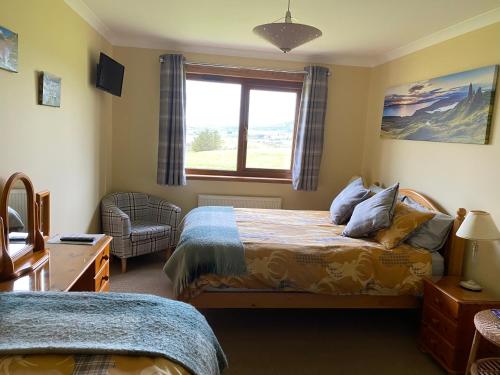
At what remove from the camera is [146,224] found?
4051 millimetres

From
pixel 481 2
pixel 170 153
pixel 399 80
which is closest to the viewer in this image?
pixel 481 2

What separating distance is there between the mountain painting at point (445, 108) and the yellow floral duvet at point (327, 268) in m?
1.02

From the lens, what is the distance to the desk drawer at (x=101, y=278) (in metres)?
2.21

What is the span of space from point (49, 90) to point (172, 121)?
1.69 metres

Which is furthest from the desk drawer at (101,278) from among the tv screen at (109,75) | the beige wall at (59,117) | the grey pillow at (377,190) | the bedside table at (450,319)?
the grey pillow at (377,190)

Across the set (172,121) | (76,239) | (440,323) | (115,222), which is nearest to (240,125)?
(172,121)

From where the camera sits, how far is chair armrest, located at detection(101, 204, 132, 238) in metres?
3.67

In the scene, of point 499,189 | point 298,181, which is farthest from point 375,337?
point 298,181

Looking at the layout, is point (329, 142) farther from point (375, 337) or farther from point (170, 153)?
point (375, 337)

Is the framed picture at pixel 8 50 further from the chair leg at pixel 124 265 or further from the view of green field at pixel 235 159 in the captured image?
the view of green field at pixel 235 159

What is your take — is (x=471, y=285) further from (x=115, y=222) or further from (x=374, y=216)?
(x=115, y=222)

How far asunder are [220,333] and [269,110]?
2.78 m

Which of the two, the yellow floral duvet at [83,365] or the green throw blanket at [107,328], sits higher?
the green throw blanket at [107,328]

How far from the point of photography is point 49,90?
2.56m
